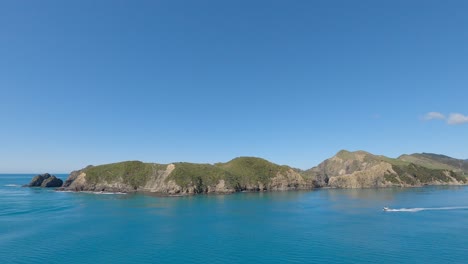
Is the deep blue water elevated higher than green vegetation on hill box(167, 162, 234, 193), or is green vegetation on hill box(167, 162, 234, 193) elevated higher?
green vegetation on hill box(167, 162, 234, 193)

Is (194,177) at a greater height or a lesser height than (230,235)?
greater

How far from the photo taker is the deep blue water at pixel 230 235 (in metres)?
61.4

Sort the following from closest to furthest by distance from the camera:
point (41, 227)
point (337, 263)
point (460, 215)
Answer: point (337, 263)
point (41, 227)
point (460, 215)

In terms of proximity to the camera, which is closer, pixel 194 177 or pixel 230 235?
pixel 230 235

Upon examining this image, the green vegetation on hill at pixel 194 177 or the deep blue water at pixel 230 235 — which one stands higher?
the green vegetation on hill at pixel 194 177

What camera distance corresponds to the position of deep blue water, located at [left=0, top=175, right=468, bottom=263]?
2419 inches

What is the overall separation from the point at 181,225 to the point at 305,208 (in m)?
60.0

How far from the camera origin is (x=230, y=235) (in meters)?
79.4

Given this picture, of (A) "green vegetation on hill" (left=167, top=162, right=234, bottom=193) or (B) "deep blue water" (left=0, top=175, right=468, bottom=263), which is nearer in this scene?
(B) "deep blue water" (left=0, top=175, right=468, bottom=263)

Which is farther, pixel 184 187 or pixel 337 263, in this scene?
pixel 184 187

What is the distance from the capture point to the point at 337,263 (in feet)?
187

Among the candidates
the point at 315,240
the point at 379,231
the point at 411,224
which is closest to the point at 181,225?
the point at 315,240

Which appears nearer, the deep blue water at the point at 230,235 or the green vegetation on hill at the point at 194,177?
the deep blue water at the point at 230,235

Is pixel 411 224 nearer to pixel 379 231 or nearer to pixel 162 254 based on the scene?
pixel 379 231
